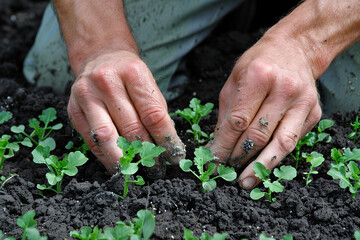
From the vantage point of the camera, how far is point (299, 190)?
1.85m

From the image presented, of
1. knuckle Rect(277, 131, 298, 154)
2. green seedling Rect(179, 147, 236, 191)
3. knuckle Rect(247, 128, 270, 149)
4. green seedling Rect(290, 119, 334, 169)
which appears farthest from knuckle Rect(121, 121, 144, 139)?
green seedling Rect(290, 119, 334, 169)

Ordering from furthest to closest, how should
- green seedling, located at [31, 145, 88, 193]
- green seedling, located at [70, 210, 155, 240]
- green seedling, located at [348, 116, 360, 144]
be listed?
green seedling, located at [348, 116, 360, 144] < green seedling, located at [31, 145, 88, 193] < green seedling, located at [70, 210, 155, 240]

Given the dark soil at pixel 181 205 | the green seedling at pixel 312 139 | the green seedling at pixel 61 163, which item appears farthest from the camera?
the green seedling at pixel 312 139

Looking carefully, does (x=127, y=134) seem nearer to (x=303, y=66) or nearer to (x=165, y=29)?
(x=303, y=66)

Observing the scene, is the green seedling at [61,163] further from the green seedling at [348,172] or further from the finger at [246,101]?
the green seedling at [348,172]

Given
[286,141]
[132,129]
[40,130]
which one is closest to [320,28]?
[286,141]

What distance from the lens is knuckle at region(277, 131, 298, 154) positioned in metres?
1.80

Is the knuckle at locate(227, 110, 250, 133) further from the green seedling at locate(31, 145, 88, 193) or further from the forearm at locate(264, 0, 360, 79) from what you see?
the green seedling at locate(31, 145, 88, 193)

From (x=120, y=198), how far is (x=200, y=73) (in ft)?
4.48

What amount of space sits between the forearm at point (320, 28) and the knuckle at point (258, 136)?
458 millimetres

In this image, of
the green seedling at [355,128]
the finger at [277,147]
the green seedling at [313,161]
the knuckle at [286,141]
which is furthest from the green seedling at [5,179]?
the green seedling at [355,128]

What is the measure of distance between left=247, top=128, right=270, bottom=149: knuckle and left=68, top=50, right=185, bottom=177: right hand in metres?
0.31

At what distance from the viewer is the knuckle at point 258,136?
1818 millimetres

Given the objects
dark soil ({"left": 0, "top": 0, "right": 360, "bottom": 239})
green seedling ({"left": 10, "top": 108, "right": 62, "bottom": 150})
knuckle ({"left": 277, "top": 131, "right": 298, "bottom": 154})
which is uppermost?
knuckle ({"left": 277, "top": 131, "right": 298, "bottom": 154})
